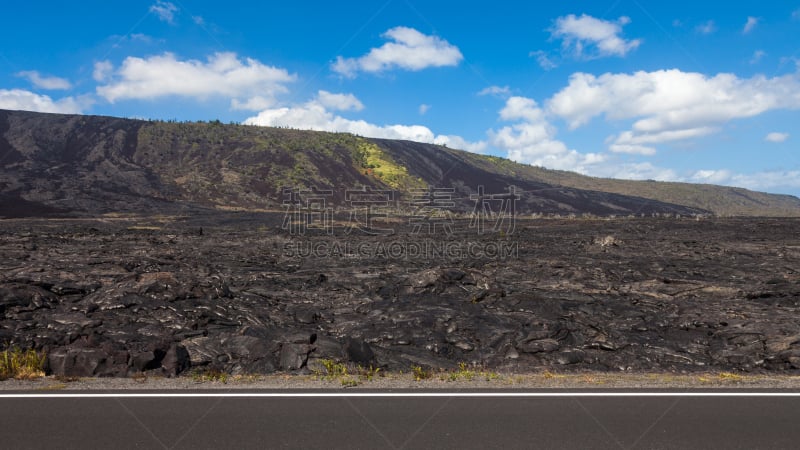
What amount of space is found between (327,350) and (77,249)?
65.9ft

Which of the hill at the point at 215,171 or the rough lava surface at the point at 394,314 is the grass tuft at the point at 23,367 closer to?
the rough lava surface at the point at 394,314

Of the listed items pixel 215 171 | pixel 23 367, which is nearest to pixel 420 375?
pixel 23 367

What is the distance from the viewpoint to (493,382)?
8.09 m

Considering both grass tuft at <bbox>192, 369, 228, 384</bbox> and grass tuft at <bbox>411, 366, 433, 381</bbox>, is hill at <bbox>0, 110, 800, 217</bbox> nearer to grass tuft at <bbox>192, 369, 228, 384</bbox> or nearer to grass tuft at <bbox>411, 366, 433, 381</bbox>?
grass tuft at <bbox>192, 369, 228, 384</bbox>

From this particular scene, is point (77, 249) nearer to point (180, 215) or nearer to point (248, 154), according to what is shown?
point (180, 215)
